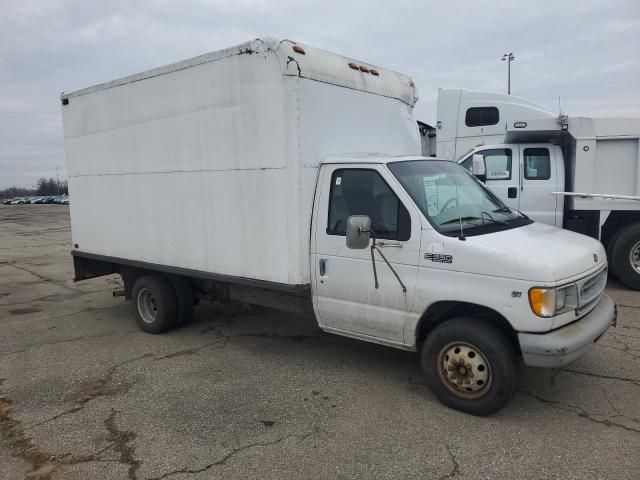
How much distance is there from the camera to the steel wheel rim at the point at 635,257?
8188mm

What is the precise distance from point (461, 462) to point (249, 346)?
3081 mm

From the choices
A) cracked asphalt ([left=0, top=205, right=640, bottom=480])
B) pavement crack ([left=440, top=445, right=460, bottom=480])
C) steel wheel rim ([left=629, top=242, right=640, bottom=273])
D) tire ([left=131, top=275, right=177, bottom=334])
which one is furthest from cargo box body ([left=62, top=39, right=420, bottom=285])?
steel wheel rim ([left=629, top=242, right=640, bottom=273])

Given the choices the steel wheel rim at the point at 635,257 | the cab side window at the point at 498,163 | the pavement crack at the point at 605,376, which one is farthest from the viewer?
the cab side window at the point at 498,163

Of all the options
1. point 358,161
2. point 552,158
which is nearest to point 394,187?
point 358,161

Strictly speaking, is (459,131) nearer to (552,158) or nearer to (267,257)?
(552,158)

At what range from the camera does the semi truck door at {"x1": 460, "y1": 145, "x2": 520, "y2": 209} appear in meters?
8.98

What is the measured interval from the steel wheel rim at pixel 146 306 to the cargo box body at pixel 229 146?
0.52m

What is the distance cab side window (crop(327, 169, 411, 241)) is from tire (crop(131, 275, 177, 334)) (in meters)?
2.69

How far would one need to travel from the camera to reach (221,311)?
7.63 m

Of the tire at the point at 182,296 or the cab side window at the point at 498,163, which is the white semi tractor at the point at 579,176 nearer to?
the cab side window at the point at 498,163

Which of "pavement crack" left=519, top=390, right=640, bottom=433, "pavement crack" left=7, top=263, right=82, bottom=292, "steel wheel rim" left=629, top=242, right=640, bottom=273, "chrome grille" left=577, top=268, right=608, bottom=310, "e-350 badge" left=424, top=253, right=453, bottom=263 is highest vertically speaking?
"e-350 badge" left=424, top=253, right=453, bottom=263

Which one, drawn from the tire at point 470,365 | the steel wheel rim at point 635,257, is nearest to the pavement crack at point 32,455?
the tire at point 470,365

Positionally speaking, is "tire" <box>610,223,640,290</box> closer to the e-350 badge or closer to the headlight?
the headlight

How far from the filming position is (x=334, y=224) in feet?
15.6
